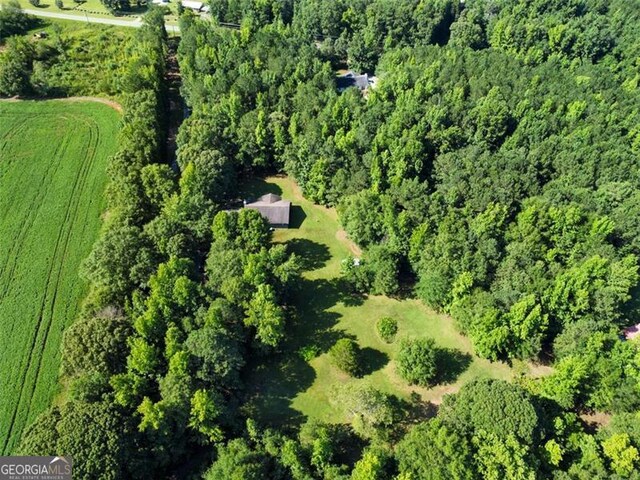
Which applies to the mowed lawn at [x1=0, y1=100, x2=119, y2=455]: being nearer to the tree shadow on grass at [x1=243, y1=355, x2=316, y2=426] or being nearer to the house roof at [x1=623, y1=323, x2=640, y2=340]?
the tree shadow on grass at [x1=243, y1=355, x2=316, y2=426]

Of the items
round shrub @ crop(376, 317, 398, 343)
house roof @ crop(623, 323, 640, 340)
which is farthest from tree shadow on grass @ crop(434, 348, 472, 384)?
house roof @ crop(623, 323, 640, 340)

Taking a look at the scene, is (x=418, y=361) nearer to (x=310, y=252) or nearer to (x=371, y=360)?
(x=371, y=360)

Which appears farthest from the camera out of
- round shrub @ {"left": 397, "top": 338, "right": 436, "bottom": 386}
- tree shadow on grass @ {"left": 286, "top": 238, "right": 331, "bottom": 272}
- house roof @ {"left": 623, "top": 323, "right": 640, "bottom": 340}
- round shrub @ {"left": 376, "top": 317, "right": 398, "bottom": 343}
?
tree shadow on grass @ {"left": 286, "top": 238, "right": 331, "bottom": 272}

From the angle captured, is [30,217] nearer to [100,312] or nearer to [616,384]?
[100,312]

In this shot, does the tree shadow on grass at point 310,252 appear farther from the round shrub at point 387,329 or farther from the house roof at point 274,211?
the round shrub at point 387,329

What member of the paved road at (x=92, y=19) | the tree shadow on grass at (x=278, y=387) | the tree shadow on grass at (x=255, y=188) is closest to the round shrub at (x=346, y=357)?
the tree shadow on grass at (x=278, y=387)

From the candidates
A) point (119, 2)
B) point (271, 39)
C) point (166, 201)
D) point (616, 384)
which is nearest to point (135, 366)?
point (166, 201)
